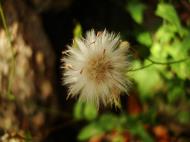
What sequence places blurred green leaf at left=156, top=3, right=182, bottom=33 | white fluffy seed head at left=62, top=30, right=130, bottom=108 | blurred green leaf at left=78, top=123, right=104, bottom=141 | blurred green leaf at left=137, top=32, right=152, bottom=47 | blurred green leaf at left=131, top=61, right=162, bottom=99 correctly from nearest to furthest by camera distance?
white fluffy seed head at left=62, top=30, right=130, bottom=108
blurred green leaf at left=156, top=3, right=182, bottom=33
blurred green leaf at left=137, top=32, right=152, bottom=47
blurred green leaf at left=131, top=61, right=162, bottom=99
blurred green leaf at left=78, top=123, right=104, bottom=141

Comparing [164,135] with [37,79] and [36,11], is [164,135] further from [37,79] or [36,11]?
[36,11]

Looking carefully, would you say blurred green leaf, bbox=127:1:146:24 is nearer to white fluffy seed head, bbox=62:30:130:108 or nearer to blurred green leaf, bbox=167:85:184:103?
blurred green leaf, bbox=167:85:184:103

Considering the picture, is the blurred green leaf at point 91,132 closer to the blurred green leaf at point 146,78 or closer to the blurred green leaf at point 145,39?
the blurred green leaf at point 146,78

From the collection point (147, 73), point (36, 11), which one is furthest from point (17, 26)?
point (147, 73)

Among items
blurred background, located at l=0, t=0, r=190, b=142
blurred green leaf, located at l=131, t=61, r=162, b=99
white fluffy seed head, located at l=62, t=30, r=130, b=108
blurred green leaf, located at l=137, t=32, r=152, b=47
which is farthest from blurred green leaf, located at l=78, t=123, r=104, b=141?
white fluffy seed head, located at l=62, t=30, r=130, b=108

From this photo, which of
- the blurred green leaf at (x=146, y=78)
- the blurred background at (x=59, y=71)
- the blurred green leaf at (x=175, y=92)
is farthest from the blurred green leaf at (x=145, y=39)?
the blurred green leaf at (x=175, y=92)

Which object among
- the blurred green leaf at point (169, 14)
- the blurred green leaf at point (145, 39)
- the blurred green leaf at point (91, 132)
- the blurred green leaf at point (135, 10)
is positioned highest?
the blurred green leaf at point (135, 10)

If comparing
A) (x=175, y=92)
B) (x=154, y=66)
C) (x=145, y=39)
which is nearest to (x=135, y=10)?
(x=145, y=39)

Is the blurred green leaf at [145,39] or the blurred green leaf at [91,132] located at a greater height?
the blurred green leaf at [145,39]
